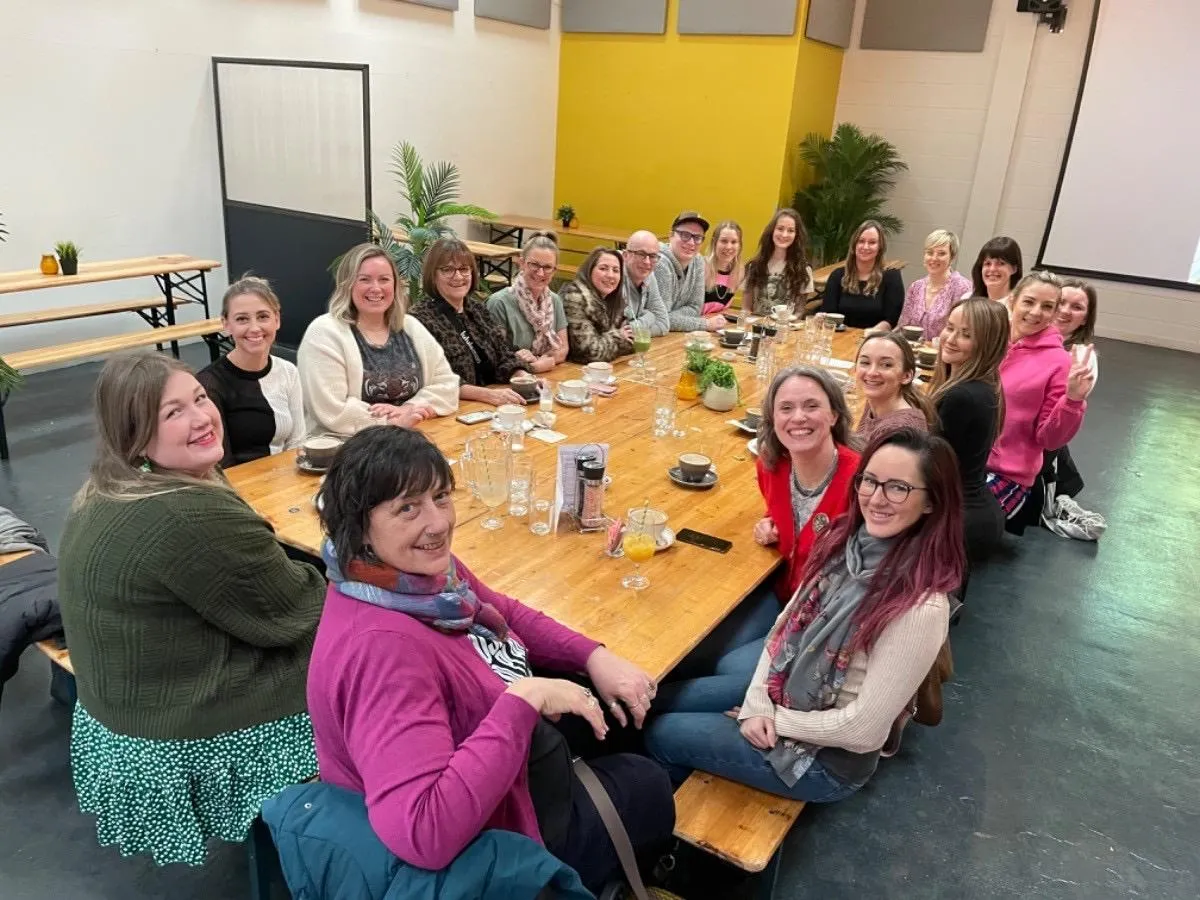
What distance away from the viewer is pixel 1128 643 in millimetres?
3328

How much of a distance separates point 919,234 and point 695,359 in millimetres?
6710

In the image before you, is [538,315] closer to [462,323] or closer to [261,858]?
[462,323]

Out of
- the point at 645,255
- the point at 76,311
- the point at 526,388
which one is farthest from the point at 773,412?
the point at 76,311

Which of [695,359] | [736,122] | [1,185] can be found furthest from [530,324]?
[736,122]

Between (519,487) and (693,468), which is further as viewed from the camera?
(693,468)

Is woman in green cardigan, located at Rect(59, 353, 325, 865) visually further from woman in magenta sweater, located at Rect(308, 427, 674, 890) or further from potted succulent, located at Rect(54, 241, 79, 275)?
potted succulent, located at Rect(54, 241, 79, 275)

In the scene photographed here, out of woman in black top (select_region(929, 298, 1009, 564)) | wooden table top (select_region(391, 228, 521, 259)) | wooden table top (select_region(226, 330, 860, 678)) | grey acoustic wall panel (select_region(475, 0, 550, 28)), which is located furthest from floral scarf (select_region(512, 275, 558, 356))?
grey acoustic wall panel (select_region(475, 0, 550, 28))

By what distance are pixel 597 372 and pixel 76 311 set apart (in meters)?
3.65

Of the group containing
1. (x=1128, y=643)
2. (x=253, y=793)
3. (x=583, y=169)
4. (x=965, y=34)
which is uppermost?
(x=965, y=34)

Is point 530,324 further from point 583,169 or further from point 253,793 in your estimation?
point 583,169

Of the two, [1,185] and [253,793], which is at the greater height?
[1,185]

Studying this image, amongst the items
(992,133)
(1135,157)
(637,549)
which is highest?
(992,133)

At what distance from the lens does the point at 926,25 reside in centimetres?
839

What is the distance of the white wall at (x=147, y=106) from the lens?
517 centimetres
